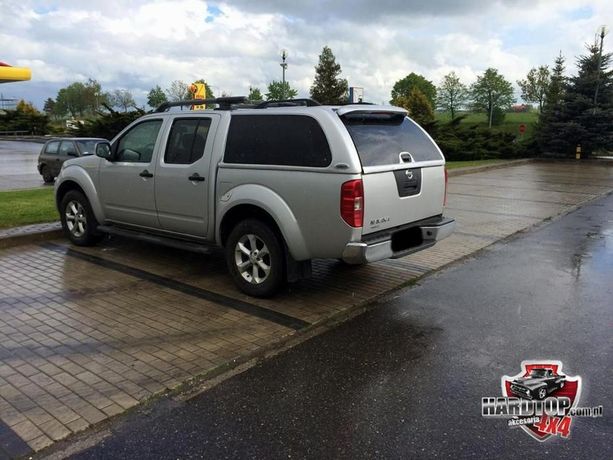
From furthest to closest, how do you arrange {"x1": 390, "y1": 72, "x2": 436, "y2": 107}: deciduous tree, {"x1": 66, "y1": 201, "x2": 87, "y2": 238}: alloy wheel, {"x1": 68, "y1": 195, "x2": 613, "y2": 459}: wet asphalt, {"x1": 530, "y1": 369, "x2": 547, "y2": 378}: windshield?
{"x1": 390, "y1": 72, "x2": 436, "y2": 107}: deciduous tree < {"x1": 66, "y1": 201, "x2": 87, "y2": 238}: alloy wheel < {"x1": 530, "y1": 369, "x2": 547, "y2": 378}: windshield < {"x1": 68, "y1": 195, "x2": 613, "y2": 459}: wet asphalt

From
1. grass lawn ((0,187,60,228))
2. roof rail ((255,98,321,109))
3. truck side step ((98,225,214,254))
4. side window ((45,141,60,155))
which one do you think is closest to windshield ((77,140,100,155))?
side window ((45,141,60,155))

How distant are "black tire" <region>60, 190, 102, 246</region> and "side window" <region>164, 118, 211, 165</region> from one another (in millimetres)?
1867

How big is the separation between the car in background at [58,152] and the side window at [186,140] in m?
11.9

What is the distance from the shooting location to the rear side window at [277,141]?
16.3ft

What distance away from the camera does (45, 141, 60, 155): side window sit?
17.5 m

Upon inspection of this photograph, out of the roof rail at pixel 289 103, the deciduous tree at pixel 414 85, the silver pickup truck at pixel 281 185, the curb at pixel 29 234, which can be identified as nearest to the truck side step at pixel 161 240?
the silver pickup truck at pixel 281 185

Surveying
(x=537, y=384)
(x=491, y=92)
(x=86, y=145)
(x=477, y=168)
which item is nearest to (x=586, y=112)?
(x=477, y=168)

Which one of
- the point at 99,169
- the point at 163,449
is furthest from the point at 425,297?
the point at 99,169

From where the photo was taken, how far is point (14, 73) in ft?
76.6

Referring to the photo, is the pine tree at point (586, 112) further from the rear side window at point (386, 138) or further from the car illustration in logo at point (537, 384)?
the car illustration in logo at point (537, 384)

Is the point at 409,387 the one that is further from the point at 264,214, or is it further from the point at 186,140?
the point at 186,140

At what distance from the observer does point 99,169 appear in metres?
7.07

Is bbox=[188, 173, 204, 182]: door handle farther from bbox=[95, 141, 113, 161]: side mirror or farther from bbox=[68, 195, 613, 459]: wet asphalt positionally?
bbox=[68, 195, 613, 459]: wet asphalt

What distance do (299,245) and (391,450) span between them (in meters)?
2.41
